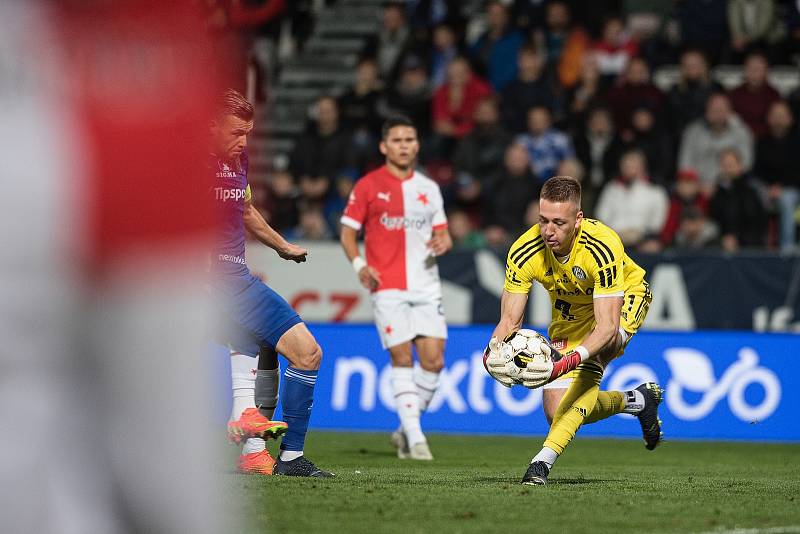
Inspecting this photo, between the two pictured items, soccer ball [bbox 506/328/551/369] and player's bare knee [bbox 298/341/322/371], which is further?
player's bare knee [bbox 298/341/322/371]

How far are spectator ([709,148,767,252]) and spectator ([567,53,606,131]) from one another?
6.32 feet

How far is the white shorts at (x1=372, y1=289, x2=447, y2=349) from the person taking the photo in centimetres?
1095

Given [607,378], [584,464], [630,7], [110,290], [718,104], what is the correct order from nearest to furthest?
[110,290], [584,464], [607,378], [718,104], [630,7]

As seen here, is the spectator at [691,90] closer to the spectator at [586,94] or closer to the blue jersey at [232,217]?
the spectator at [586,94]

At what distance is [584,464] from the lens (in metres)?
10.4

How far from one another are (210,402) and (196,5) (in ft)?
1.87

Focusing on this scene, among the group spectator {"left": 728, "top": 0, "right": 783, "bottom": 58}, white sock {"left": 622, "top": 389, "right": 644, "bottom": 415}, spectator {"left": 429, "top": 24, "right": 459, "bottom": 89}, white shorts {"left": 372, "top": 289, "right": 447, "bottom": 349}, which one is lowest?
white sock {"left": 622, "top": 389, "right": 644, "bottom": 415}

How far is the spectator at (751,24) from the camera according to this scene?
18484 millimetres

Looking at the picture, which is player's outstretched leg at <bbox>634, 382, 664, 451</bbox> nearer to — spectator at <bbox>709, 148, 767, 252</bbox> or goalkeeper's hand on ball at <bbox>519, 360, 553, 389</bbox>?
goalkeeper's hand on ball at <bbox>519, 360, 553, 389</bbox>

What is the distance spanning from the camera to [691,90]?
1727 cm

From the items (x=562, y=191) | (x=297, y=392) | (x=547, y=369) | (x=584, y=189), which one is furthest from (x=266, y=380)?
(x=584, y=189)

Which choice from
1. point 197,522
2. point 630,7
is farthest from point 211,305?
point 630,7

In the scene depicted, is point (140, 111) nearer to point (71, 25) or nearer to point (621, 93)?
point (71, 25)

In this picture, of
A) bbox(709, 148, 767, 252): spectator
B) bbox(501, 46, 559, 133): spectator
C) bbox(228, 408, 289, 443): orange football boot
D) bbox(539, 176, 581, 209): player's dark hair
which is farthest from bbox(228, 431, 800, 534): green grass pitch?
bbox(501, 46, 559, 133): spectator
